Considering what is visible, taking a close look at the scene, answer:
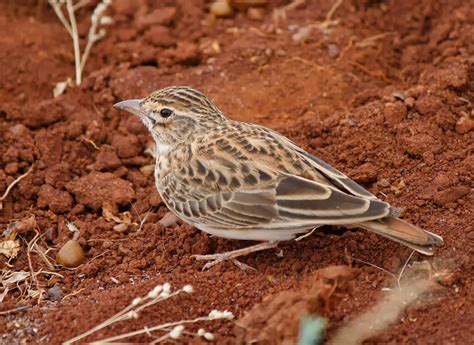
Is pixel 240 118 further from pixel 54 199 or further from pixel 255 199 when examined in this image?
pixel 255 199

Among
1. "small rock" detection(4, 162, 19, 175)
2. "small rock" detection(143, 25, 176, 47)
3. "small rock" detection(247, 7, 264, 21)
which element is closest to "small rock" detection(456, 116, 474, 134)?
"small rock" detection(247, 7, 264, 21)

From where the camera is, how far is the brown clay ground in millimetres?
7027

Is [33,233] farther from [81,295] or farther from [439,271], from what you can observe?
[439,271]

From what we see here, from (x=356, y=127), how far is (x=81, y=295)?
10.1 feet

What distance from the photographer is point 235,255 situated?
761cm

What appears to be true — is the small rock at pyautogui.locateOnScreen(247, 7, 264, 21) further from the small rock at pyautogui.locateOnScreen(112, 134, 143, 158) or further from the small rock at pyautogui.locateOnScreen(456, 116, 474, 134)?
the small rock at pyautogui.locateOnScreen(456, 116, 474, 134)

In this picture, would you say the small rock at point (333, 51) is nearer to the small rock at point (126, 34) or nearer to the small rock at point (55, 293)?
the small rock at point (126, 34)

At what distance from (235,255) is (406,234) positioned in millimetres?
1554

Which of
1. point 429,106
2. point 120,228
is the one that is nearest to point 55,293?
point 120,228

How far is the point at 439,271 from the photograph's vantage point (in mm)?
6980

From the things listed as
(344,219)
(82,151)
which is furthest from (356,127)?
Answer: (82,151)

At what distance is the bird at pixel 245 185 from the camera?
683cm

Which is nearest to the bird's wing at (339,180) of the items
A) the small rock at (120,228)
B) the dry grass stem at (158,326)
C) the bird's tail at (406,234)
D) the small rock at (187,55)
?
the bird's tail at (406,234)

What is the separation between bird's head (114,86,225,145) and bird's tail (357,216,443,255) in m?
1.88
